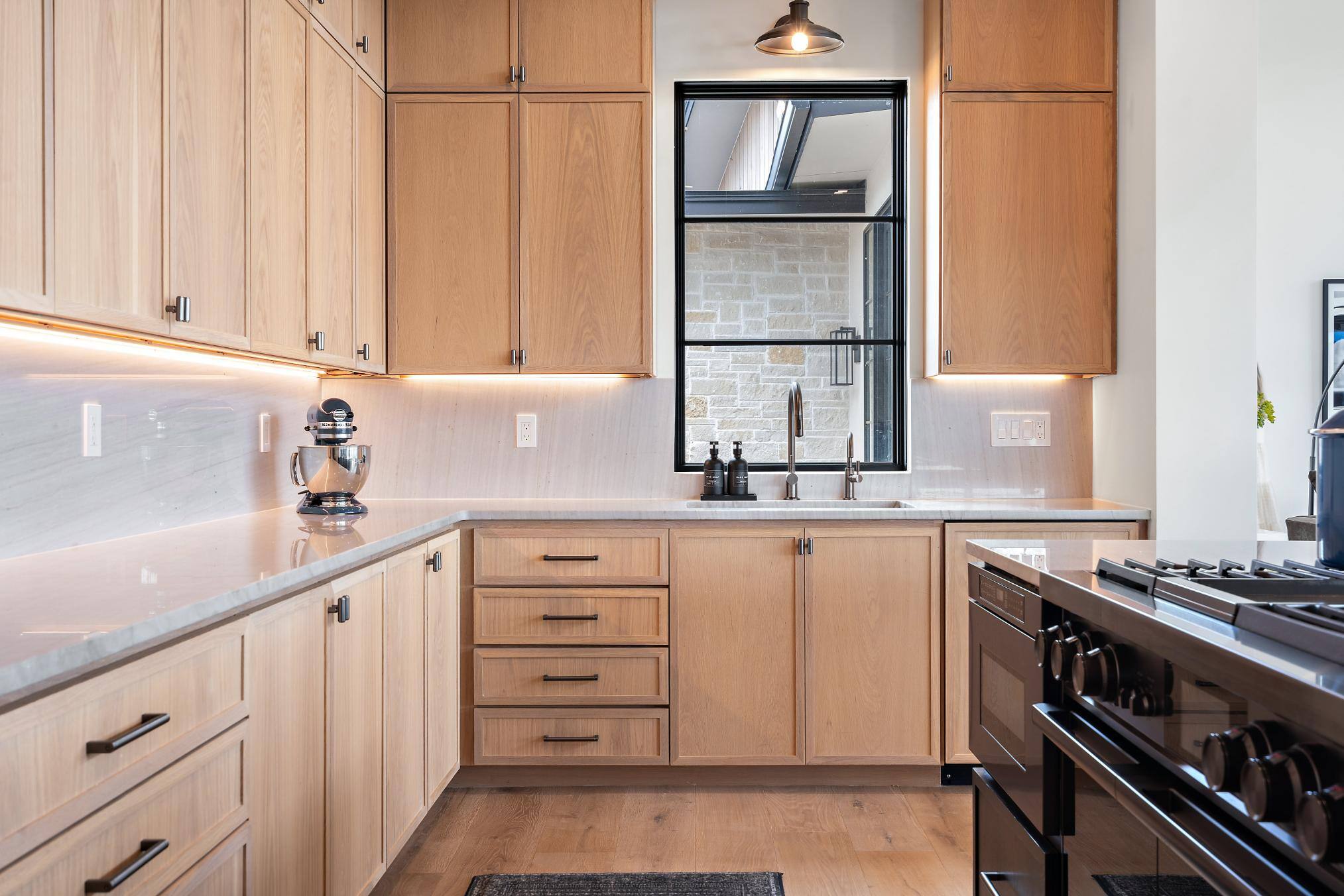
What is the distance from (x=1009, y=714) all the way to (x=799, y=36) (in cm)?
217

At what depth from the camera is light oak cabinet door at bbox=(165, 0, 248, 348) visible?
5.89ft

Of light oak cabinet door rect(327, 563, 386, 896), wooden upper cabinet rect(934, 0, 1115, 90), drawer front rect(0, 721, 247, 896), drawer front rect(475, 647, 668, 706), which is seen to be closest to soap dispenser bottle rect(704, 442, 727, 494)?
drawer front rect(475, 647, 668, 706)

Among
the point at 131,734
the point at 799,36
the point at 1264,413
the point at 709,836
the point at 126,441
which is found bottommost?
the point at 709,836

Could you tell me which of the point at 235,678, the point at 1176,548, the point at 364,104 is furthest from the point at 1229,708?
the point at 364,104

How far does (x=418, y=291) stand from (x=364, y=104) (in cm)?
61

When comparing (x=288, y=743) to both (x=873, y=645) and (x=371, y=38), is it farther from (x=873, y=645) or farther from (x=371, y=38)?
(x=371, y=38)

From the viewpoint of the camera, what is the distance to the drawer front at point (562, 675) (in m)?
2.77

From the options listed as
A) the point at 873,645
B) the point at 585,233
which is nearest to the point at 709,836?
the point at 873,645

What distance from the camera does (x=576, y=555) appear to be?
2.78m

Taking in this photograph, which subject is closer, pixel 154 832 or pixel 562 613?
pixel 154 832

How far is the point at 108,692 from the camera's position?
106cm

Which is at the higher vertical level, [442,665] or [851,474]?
[851,474]

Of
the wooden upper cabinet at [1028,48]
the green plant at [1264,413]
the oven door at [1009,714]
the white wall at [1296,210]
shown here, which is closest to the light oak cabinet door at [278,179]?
the oven door at [1009,714]

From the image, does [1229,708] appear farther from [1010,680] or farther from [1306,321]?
[1306,321]
